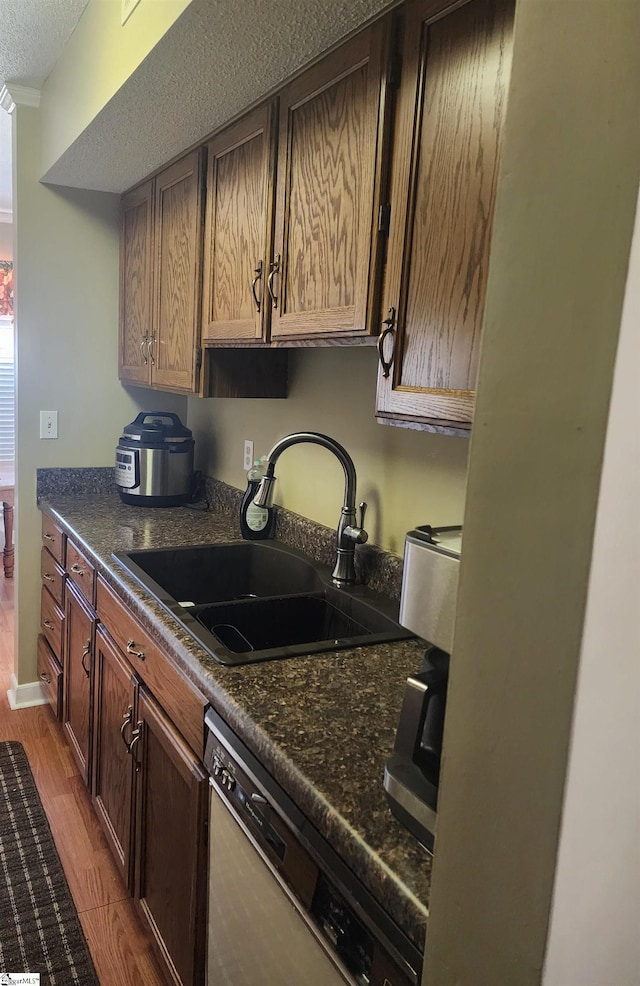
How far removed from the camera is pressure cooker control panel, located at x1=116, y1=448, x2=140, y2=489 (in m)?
2.71

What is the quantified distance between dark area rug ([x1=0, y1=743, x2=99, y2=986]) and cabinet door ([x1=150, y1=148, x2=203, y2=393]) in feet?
4.88

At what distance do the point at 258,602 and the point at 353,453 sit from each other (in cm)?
51

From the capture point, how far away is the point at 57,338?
290cm

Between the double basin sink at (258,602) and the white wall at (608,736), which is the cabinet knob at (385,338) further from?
the white wall at (608,736)

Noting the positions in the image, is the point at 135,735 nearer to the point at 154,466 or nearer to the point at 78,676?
the point at 78,676

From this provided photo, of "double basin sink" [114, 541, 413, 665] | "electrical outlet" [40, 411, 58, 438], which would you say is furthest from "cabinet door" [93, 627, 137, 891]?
"electrical outlet" [40, 411, 58, 438]

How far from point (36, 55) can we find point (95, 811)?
2.54 meters

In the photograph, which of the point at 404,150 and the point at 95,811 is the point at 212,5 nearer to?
the point at 404,150

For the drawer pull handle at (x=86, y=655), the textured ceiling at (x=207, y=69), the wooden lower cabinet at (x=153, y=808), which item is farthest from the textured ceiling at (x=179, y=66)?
the drawer pull handle at (x=86, y=655)

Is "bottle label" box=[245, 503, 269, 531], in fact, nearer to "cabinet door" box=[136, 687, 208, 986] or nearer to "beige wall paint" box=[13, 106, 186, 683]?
"cabinet door" box=[136, 687, 208, 986]

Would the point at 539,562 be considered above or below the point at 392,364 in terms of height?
below

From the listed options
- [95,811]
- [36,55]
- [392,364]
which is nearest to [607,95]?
[392,364]

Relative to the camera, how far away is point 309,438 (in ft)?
6.10

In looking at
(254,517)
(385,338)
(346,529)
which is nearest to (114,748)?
(254,517)
